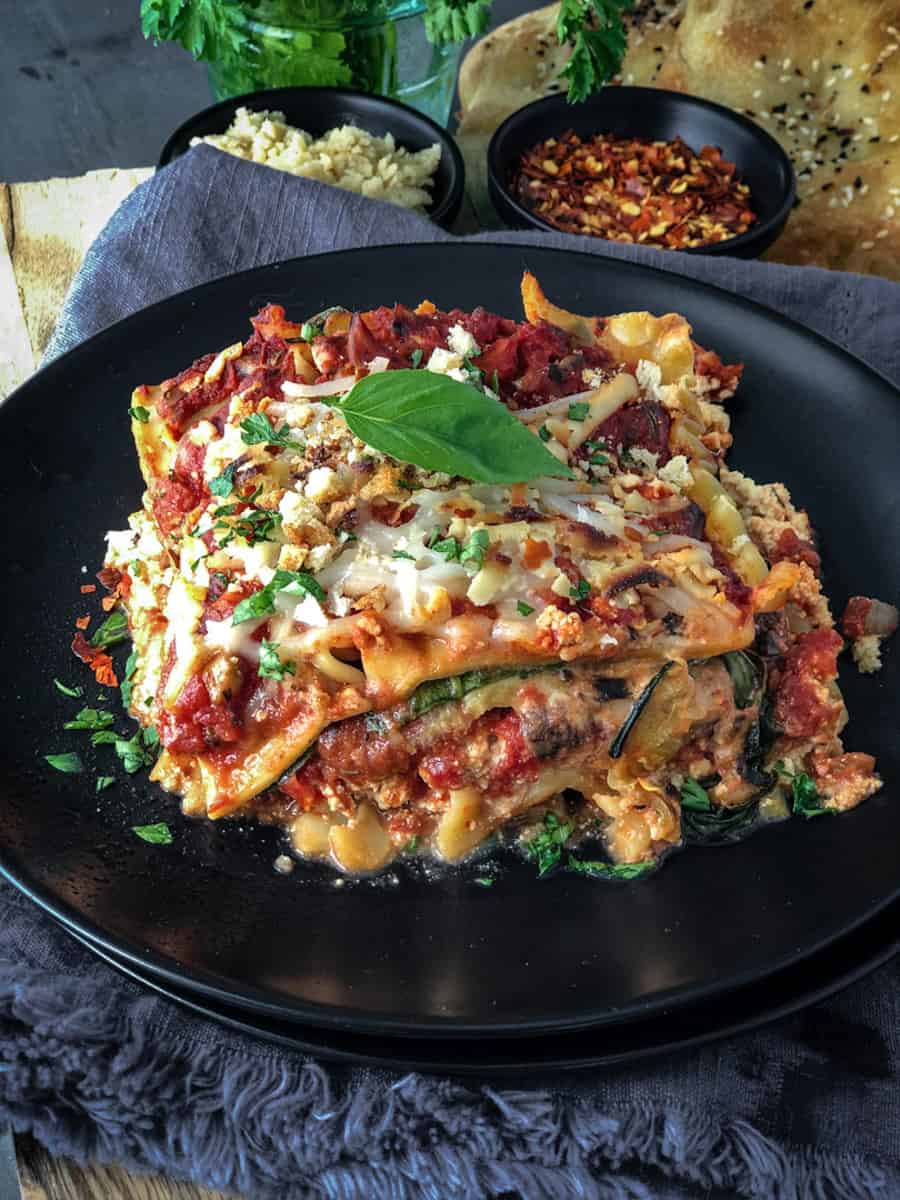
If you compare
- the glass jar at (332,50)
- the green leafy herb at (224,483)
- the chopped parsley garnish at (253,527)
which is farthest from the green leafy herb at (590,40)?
the chopped parsley garnish at (253,527)

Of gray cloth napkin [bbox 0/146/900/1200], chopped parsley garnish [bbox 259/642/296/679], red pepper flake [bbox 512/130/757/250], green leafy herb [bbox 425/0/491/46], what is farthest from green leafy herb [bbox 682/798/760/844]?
green leafy herb [bbox 425/0/491/46]

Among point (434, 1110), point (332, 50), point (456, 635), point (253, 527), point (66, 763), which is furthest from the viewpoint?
point (332, 50)

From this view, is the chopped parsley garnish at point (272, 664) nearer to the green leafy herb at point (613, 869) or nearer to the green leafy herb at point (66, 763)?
the green leafy herb at point (66, 763)

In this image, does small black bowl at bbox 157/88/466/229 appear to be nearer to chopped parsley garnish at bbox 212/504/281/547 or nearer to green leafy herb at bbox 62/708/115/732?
chopped parsley garnish at bbox 212/504/281/547

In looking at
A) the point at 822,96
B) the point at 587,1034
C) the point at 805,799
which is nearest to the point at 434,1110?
the point at 587,1034

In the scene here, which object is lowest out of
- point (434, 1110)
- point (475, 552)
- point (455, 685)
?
point (434, 1110)

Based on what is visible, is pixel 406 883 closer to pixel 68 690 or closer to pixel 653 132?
pixel 68 690
